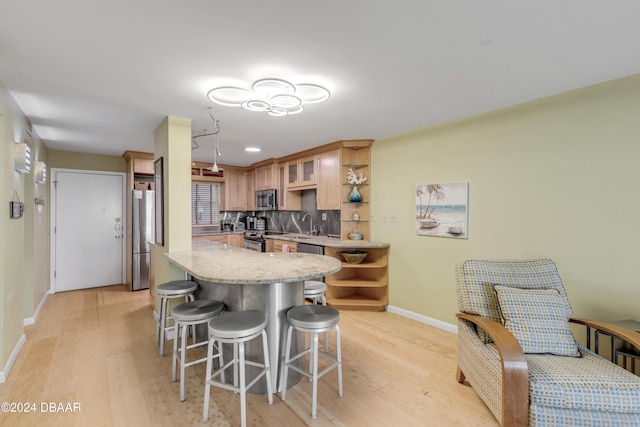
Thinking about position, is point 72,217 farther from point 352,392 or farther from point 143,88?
point 352,392

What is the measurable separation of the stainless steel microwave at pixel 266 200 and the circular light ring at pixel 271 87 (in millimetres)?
3256

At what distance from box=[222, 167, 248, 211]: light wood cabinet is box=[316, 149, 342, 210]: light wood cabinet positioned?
2469mm

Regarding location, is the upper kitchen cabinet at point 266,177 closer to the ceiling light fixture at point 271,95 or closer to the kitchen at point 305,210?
the kitchen at point 305,210

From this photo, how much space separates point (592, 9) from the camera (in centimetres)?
143

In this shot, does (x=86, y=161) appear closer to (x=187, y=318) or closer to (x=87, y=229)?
(x=87, y=229)

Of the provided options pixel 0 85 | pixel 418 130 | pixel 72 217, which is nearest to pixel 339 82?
pixel 418 130

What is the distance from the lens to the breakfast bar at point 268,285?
1.90 metres

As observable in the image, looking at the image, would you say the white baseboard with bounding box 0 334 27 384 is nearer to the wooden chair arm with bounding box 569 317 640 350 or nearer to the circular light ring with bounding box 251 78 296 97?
the circular light ring with bounding box 251 78 296 97

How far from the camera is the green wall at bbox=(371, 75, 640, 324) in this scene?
87.2 inches

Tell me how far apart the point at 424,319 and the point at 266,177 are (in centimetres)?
380

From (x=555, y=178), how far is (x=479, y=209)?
0.69m

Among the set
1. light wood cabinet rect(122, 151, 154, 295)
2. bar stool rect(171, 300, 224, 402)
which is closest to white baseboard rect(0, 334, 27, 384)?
bar stool rect(171, 300, 224, 402)

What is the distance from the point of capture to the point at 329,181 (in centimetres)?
438

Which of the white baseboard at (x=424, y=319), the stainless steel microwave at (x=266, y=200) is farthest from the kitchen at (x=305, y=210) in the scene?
the white baseboard at (x=424, y=319)
